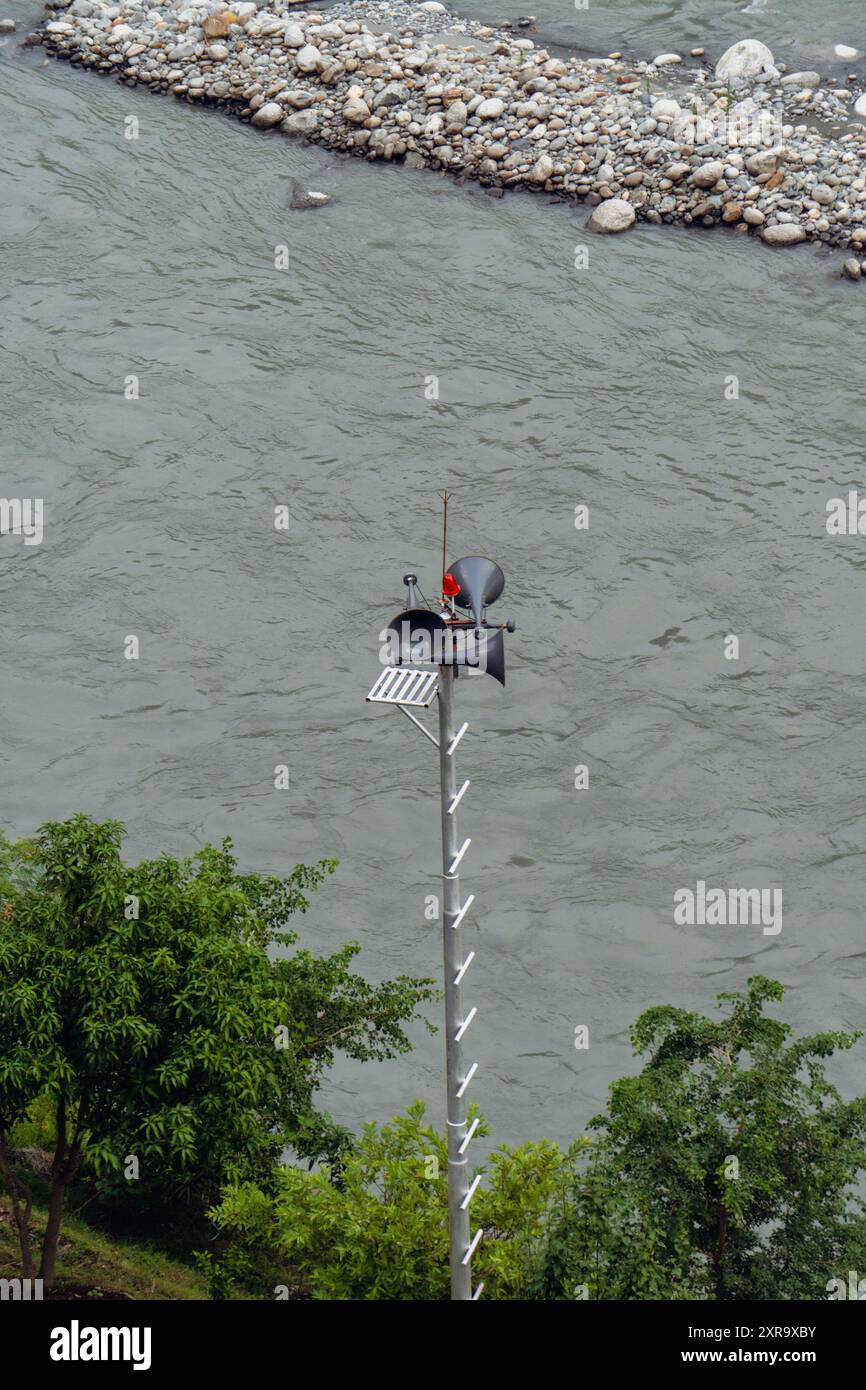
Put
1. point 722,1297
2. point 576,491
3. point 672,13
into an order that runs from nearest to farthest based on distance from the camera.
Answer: point 722,1297 < point 576,491 < point 672,13

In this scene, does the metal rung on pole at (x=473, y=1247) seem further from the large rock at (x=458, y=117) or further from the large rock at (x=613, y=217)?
the large rock at (x=458, y=117)

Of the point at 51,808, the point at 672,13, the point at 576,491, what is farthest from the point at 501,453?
the point at 672,13

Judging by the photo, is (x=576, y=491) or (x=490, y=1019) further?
(x=576, y=491)

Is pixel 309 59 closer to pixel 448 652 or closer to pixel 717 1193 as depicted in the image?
pixel 448 652

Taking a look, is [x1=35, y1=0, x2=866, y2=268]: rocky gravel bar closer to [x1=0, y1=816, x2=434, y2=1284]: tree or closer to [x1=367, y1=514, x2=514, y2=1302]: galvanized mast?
[x1=0, y1=816, x2=434, y2=1284]: tree

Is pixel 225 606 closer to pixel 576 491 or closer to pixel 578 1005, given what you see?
pixel 576 491

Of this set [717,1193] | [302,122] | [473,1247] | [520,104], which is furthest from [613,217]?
[473,1247]

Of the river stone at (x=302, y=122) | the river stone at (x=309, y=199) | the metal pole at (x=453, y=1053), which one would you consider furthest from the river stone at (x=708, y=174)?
the metal pole at (x=453, y=1053)
